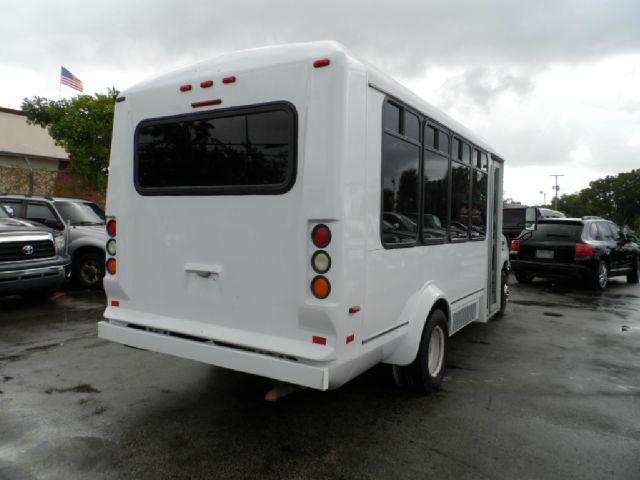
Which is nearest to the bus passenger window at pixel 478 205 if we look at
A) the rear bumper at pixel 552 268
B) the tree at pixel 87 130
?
the rear bumper at pixel 552 268

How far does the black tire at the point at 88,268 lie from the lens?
941cm

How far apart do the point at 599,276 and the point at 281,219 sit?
10.6 m

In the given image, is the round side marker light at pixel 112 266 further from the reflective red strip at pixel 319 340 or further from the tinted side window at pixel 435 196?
the tinted side window at pixel 435 196

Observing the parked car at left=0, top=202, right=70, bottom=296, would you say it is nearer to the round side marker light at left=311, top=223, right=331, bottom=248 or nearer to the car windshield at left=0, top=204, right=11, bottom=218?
the car windshield at left=0, top=204, right=11, bottom=218

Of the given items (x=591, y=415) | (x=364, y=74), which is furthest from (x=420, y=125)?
(x=591, y=415)

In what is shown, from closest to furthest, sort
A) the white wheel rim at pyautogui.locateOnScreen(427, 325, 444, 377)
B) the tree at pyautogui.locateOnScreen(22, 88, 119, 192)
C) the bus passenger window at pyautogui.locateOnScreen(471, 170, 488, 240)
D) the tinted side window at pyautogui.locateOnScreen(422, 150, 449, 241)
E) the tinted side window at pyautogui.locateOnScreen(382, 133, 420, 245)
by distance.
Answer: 1. the tinted side window at pyautogui.locateOnScreen(382, 133, 420, 245)
2. the tinted side window at pyautogui.locateOnScreen(422, 150, 449, 241)
3. the white wheel rim at pyautogui.locateOnScreen(427, 325, 444, 377)
4. the bus passenger window at pyautogui.locateOnScreen(471, 170, 488, 240)
5. the tree at pyautogui.locateOnScreen(22, 88, 119, 192)

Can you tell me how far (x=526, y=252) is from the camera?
11789 mm

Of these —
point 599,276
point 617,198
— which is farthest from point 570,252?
point 617,198

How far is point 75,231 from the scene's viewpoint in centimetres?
937

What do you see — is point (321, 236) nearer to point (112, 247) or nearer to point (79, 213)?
point (112, 247)

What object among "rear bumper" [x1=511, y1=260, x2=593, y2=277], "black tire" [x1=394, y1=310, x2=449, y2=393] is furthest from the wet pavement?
"rear bumper" [x1=511, y1=260, x2=593, y2=277]

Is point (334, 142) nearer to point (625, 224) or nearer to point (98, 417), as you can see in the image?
point (98, 417)

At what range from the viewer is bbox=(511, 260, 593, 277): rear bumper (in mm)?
11109

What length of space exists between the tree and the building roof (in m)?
17.4
